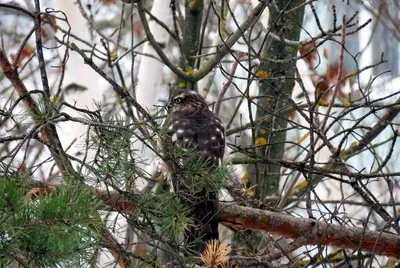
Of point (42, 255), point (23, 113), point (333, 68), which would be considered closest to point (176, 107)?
point (23, 113)

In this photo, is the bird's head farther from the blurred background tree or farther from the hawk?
the blurred background tree

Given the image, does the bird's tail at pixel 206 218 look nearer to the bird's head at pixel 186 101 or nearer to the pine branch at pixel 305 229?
the pine branch at pixel 305 229

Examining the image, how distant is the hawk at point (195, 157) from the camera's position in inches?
143

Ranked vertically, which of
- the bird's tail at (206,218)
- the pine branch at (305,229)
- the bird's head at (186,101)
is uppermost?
the bird's head at (186,101)

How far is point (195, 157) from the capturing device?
3.91m

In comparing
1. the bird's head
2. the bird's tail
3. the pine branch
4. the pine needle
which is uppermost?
the bird's head

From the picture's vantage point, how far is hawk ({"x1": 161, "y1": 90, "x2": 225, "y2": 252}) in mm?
3641

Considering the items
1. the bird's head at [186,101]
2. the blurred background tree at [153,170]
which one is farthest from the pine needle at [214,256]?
the bird's head at [186,101]

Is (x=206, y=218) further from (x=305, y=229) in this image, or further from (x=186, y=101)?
(x=186, y=101)

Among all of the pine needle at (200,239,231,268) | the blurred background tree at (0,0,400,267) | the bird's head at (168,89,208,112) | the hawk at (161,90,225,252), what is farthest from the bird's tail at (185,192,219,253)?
the bird's head at (168,89,208,112)

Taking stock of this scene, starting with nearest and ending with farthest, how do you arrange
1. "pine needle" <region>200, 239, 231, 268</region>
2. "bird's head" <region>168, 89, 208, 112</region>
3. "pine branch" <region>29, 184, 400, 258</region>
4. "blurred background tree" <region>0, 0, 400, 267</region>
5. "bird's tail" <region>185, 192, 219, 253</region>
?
"blurred background tree" <region>0, 0, 400, 267</region> → "pine needle" <region>200, 239, 231, 268</region> → "bird's tail" <region>185, 192, 219, 253</region> → "pine branch" <region>29, 184, 400, 258</region> → "bird's head" <region>168, 89, 208, 112</region>

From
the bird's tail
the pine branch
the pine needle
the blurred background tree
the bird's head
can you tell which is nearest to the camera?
the blurred background tree

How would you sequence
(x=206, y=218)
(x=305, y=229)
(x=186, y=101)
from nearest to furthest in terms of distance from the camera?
(x=206, y=218) → (x=305, y=229) → (x=186, y=101)

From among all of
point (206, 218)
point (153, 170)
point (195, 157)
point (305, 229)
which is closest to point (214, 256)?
point (195, 157)
